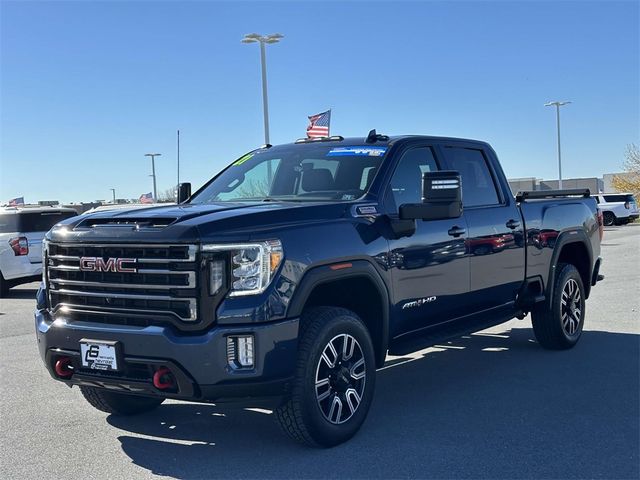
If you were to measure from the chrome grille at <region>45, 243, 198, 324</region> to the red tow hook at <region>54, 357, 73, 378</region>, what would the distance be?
293mm

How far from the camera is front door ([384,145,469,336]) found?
518cm

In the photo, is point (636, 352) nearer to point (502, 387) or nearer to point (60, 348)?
point (502, 387)

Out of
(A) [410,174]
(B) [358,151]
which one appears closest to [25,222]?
(B) [358,151]

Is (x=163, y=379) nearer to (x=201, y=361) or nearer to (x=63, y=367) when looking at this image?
(x=201, y=361)

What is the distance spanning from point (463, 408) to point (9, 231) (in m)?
10.8

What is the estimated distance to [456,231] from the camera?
227 inches

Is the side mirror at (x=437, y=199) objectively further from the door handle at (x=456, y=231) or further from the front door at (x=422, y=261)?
the door handle at (x=456, y=231)

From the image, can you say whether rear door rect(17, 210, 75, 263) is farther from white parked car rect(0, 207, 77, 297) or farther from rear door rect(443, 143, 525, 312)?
rear door rect(443, 143, 525, 312)

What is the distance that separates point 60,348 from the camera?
452cm

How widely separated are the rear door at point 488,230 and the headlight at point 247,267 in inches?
91.6

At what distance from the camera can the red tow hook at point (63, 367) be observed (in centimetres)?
454

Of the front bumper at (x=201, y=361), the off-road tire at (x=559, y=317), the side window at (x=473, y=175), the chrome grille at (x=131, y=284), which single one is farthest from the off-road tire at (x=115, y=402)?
the off-road tire at (x=559, y=317)

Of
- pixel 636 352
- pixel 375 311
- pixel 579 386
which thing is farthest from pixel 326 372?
pixel 636 352

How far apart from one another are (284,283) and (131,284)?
92cm
